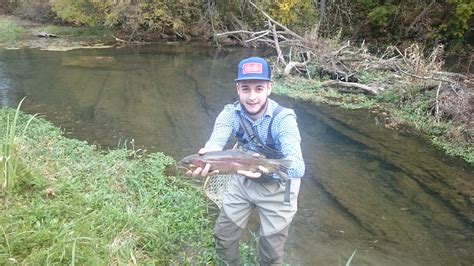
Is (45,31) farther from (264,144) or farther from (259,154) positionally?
(259,154)

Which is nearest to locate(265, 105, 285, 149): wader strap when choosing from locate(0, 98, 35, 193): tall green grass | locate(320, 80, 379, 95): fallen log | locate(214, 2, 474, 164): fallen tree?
locate(0, 98, 35, 193): tall green grass

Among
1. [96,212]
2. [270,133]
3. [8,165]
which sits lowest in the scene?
[96,212]

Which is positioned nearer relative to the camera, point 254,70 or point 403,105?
point 254,70

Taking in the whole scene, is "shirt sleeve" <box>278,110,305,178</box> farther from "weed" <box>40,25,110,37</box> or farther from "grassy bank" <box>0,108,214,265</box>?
"weed" <box>40,25,110,37</box>

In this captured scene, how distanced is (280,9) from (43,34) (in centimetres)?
959

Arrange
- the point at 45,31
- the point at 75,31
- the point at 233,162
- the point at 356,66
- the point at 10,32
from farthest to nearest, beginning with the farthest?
the point at 75,31
the point at 45,31
the point at 10,32
the point at 356,66
the point at 233,162

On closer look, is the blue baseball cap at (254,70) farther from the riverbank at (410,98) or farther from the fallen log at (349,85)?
the fallen log at (349,85)

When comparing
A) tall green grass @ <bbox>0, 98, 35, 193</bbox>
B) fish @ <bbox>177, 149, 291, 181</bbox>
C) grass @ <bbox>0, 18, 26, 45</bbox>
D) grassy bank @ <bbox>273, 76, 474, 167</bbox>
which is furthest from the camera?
grass @ <bbox>0, 18, 26, 45</bbox>

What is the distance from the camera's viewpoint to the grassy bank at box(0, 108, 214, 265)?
9.09 feet

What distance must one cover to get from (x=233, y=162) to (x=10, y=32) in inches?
690

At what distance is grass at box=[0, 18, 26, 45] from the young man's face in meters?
15.6

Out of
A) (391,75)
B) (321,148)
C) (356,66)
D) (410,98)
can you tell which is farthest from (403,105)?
(321,148)

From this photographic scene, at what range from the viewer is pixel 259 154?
113 inches

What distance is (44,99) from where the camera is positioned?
929 cm
